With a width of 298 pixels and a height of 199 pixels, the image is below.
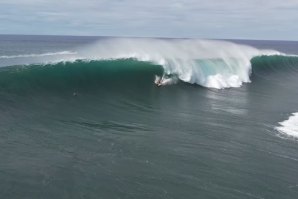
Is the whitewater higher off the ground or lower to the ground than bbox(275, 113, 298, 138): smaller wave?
higher

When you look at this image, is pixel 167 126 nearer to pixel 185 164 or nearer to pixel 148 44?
pixel 185 164

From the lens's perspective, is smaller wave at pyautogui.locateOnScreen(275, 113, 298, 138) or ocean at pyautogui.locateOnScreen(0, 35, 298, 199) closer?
ocean at pyautogui.locateOnScreen(0, 35, 298, 199)

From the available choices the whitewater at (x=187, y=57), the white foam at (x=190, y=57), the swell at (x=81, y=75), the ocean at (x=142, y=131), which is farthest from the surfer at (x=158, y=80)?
the white foam at (x=190, y=57)

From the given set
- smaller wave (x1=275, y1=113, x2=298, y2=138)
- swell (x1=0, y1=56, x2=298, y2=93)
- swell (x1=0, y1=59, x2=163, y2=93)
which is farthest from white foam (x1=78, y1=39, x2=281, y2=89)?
smaller wave (x1=275, y1=113, x2=298, y2=138)

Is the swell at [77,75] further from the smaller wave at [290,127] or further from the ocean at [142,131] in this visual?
the smaller wave at [290,127]

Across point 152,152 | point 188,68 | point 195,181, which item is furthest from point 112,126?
point 188,68

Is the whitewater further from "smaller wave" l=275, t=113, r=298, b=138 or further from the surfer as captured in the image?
"smaller wave" l=275, t=113, r=298, b=138

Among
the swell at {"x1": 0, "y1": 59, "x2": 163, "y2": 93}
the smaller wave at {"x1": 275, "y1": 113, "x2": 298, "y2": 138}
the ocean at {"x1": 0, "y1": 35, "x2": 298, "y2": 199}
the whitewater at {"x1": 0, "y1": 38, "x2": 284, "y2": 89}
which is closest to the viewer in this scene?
the ocean at {"x1": 0, "y1": 35, "x2": 298, "y2": 199}
